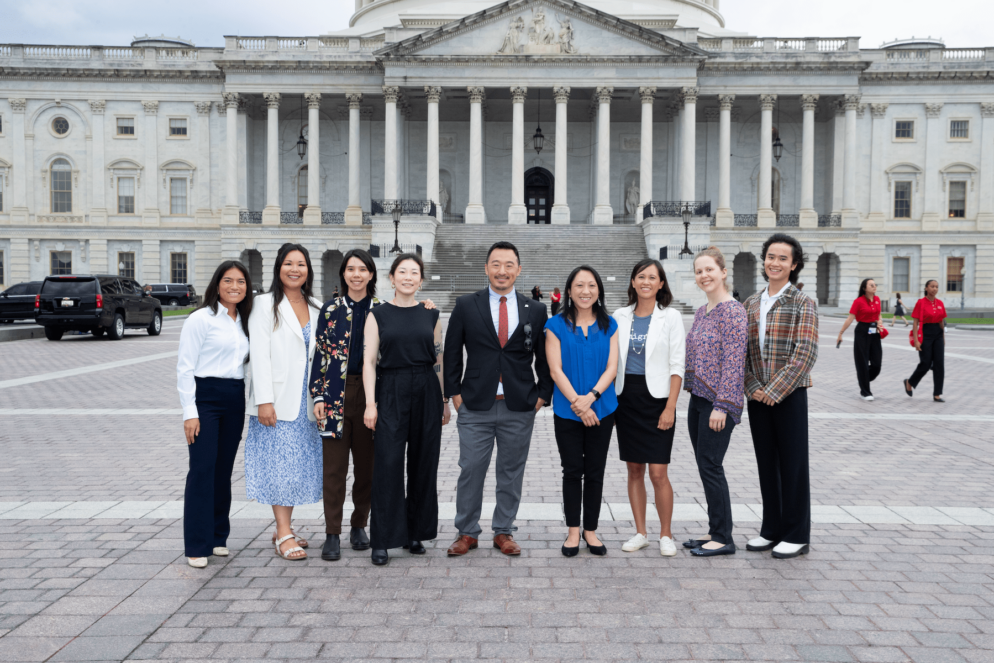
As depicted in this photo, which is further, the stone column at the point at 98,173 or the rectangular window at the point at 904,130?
the stone column at the point at 98,173

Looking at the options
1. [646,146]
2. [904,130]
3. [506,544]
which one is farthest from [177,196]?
[506,544]

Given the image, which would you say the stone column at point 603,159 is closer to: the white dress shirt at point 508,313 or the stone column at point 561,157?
the stone column at point 561,157

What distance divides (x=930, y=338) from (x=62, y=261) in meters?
53.2

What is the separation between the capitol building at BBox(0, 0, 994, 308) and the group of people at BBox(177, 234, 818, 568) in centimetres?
3809

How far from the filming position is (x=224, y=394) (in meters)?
5.21

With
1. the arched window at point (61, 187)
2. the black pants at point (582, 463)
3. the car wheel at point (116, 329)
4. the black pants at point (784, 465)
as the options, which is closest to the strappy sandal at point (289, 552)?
the black pants at point (582, 463)

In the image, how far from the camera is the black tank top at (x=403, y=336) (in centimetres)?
521

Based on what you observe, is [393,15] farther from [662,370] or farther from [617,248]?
[662,370]

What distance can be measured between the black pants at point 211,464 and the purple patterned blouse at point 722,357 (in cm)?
329

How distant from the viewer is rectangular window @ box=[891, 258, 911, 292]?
166 ft

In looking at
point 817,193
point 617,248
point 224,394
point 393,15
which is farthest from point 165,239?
point 224,394

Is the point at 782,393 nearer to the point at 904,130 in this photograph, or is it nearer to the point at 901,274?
the point at 901,274

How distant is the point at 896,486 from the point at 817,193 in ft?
160

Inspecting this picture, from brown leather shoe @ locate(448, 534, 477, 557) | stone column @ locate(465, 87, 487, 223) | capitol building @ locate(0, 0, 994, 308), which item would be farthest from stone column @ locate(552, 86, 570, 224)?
brown leather shoe @ locate(448, 534, 477, 557)
